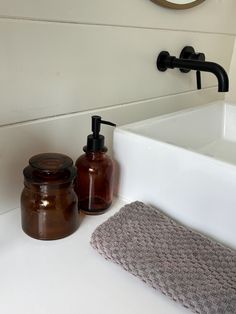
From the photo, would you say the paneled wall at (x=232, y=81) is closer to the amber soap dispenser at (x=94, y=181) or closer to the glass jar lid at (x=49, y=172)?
the amber soap dispenser at (x=94, y=181)

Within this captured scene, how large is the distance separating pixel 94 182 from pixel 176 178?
0.49 ft

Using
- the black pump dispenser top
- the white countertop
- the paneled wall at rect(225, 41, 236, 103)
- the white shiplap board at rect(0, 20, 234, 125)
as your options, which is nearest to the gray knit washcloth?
the white countertop

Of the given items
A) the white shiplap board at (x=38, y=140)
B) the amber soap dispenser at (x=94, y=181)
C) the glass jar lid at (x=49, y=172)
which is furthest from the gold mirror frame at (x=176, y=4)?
the glass jar lid at (x=49, y=172)

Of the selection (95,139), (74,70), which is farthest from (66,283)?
(74,70)

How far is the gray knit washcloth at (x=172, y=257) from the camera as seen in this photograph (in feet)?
1.35

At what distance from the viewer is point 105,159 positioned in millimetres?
614

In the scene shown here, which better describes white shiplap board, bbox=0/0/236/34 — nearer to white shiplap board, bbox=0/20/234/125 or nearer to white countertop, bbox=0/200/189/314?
white shiplap board, bbox=0/20/234/125

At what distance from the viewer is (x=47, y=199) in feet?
1.70

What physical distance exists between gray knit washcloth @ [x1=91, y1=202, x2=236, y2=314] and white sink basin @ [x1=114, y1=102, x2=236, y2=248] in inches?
1.4

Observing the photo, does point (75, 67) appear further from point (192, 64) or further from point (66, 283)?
point (66, 283)

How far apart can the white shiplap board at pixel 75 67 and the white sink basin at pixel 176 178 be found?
0.10 m

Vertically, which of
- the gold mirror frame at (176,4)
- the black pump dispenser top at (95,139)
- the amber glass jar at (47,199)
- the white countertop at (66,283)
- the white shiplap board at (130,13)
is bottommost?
the white countertop at (66,283)

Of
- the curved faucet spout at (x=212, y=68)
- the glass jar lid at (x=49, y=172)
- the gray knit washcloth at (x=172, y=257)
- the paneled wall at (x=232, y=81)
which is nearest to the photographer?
the gray knit washcloth at (x=172, y=257)

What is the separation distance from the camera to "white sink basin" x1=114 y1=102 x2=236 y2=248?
0.52 metres
